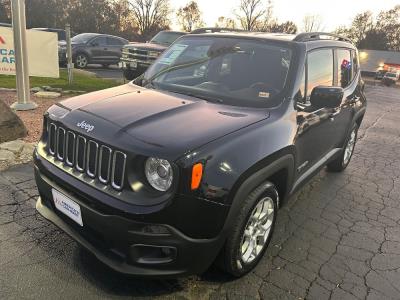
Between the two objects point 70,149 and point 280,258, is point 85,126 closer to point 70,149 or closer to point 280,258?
point 70,149

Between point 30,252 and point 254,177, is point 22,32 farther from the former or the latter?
point 254,177

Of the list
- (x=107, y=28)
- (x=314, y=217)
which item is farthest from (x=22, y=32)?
(x=107, y=28)

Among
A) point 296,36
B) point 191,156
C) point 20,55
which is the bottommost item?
point 20,55

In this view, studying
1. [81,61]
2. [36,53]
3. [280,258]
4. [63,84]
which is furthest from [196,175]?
[81,61]

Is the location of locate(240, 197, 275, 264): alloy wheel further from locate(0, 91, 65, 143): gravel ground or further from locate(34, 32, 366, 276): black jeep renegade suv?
locate(0, 91, 65, 143): gravel ground

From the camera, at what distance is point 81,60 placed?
17.8 metres

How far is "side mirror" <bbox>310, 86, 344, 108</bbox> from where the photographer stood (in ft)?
11.6

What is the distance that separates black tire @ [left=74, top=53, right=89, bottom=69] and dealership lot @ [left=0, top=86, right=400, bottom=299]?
13.8 meters

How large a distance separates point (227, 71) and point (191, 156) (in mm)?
1634

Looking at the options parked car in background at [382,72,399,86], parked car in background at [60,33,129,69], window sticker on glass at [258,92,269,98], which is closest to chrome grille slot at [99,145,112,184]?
window sticker on glass at [258,92,269,98]

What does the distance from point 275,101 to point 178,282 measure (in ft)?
5.43

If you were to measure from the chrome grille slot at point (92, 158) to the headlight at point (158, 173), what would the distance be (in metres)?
0.40

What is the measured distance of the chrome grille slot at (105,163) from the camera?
259 cm

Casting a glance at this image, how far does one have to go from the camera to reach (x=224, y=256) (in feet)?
9.29
